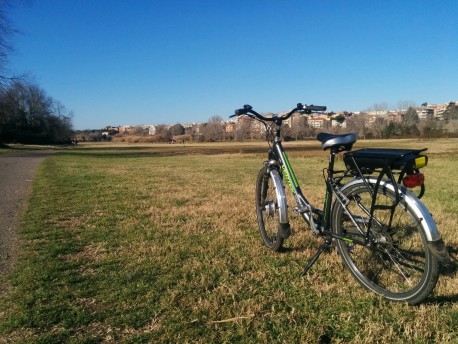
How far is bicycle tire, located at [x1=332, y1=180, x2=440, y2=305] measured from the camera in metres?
2.62

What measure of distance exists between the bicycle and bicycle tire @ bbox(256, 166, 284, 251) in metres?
0.41

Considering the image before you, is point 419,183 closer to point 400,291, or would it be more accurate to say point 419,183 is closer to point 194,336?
point 400,291

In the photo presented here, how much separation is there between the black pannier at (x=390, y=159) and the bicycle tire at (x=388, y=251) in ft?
0.57

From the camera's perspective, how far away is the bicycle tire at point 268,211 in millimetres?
A: 4273

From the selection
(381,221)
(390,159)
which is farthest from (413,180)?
(381,221)

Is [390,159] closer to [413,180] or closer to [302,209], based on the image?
[413,180]

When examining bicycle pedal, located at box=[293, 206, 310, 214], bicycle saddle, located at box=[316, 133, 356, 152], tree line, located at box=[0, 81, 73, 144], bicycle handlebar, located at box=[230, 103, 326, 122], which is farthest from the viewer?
tree line, located at box=[0, 81, 73, 144]

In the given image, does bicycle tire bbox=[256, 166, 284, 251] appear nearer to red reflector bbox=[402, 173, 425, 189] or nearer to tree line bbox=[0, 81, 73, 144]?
red reflector bbox=[402, 173, 425, 189]

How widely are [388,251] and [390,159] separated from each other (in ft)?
2.83

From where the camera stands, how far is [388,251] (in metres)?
3.03

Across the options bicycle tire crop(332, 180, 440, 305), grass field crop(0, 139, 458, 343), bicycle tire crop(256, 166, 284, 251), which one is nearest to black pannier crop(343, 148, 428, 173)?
bicycle tire crop(332, 180, 440, 305)

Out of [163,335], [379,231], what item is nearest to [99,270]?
[163,335]

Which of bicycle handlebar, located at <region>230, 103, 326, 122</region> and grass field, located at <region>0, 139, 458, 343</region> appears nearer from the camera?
grass field, located at <region>0, 139, 458, 343</region>

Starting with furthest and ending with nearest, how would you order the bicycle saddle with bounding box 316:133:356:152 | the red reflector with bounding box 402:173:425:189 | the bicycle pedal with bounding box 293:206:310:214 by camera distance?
1. the bicycle pedal with bounding box 293:206:310:214
2. the bicycle saddle with bounding box 316:133:356:152
3. the red reflector with bounding box 402:173:425:189
